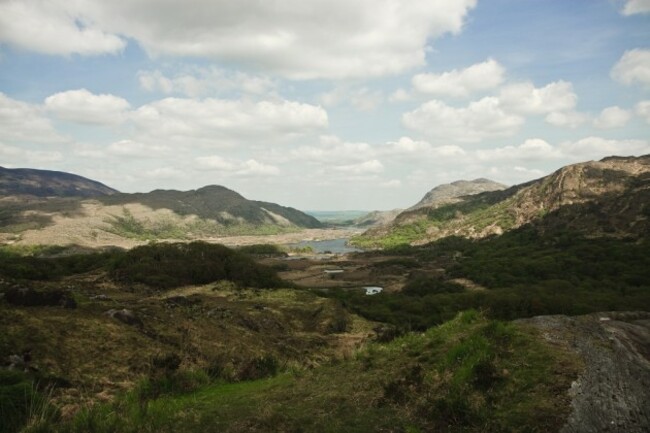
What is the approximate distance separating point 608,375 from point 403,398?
552 centimetres

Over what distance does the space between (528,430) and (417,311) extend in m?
86.1

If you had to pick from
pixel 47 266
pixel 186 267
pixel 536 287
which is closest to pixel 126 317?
pixel 186 267

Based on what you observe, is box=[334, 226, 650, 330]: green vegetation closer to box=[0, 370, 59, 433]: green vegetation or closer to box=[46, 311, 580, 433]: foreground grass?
box=[46, 311, 580, 433]: foreground grass

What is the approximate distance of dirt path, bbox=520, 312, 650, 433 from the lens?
9.72m

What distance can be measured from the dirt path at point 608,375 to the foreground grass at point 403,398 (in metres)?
0.41

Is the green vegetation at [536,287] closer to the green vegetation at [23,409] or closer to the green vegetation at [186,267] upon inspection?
the green vegetation at [186,267]

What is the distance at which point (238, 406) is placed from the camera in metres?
14.4

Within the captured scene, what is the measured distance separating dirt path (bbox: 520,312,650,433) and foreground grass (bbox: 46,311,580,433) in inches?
16.1

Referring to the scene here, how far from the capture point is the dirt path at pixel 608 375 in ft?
31.9

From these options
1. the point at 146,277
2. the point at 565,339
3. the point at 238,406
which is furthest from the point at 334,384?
the point at 146,277

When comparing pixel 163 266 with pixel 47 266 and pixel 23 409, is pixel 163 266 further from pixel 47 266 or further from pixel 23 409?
pixel 23 409

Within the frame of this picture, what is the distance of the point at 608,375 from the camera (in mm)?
11539

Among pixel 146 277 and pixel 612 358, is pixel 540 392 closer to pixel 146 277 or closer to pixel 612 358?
pixel 612 358

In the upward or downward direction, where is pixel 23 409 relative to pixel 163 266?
upward
